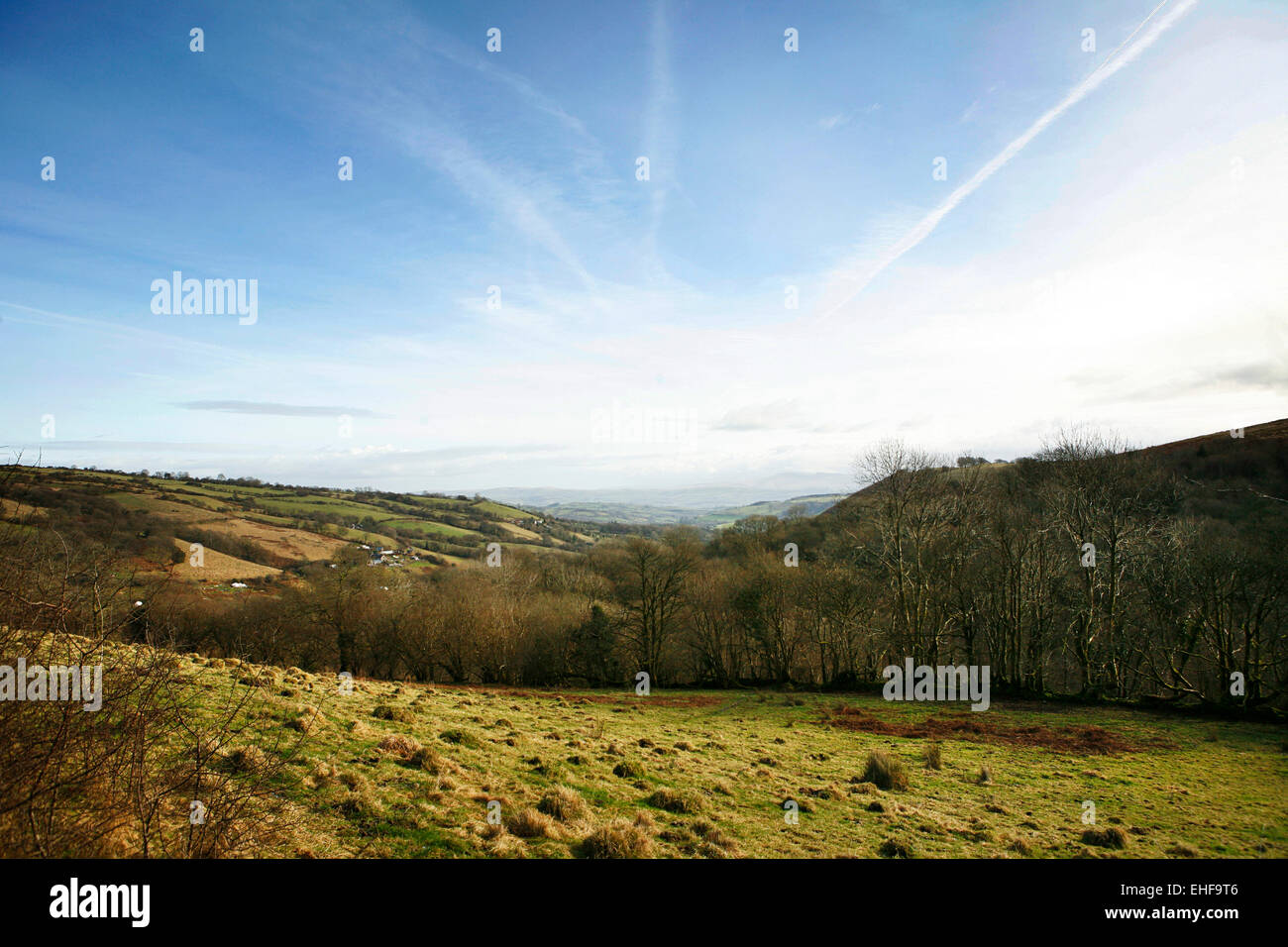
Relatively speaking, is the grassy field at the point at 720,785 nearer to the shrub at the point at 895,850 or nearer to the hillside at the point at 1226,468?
the shrub at the point at 895,850

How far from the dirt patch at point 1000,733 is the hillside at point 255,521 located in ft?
Result: 84.1

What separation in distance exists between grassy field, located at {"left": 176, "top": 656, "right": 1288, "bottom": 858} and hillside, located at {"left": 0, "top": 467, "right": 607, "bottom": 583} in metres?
3.61

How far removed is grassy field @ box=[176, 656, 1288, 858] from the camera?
8242 millimetres

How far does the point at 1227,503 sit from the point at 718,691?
47952 millimetres

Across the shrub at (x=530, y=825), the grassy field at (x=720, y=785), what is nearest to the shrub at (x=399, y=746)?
the grassy field at (x=720, y=785)

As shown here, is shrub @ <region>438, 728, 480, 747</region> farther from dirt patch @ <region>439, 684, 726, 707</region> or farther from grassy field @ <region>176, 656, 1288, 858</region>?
dirt patch @ <region>439, 684, 726, 707</region>

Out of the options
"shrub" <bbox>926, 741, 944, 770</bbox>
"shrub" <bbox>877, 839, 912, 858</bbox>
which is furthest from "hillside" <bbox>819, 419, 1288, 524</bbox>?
"shrub" <bbox>877, 839, 912, 858</bbox>

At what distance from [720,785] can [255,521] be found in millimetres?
80850

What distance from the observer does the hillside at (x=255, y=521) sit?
822 centimetres

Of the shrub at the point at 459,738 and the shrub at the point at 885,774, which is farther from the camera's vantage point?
the shrub at the point at 885,774

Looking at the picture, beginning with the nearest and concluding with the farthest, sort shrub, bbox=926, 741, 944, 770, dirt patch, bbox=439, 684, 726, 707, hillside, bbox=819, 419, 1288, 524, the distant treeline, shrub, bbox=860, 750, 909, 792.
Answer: shrub, bbox=860, 750, 909, 792 → shrub, bbox=926, 741, 944, 770 → the distant treeline → dirt patch, bbox=439, 684, 726, 707 → hillside, bbox=819, 419, 1288, 524
